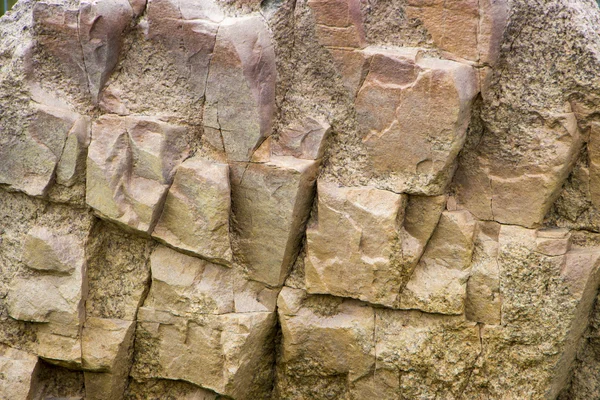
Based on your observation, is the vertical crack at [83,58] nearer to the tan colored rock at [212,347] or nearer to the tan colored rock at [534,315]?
the tan colored rock at [212,347]

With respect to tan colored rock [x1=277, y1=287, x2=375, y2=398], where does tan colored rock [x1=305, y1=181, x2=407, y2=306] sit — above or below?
above

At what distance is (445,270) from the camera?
268 cm

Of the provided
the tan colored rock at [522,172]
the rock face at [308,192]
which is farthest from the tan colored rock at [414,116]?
the tan colored rock at [522,172]

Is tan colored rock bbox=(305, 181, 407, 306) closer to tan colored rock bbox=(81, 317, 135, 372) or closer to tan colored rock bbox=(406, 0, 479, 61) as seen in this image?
tan colored rock bbox=(406, 0, 479, 61)

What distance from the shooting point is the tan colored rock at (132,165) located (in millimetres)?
2654

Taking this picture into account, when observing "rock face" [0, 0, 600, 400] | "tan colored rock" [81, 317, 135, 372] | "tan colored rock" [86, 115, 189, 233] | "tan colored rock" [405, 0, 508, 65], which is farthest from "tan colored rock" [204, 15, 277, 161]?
"tan colored rock" [81, 317, 135, 372]

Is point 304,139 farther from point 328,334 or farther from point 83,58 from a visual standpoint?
point 83,58

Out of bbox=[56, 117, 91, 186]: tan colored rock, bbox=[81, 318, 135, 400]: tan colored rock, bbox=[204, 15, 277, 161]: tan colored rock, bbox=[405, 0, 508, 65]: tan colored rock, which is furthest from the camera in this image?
bbox=[81, 318, 135, 400]: tan colored rock

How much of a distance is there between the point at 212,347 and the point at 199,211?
0.49 metres

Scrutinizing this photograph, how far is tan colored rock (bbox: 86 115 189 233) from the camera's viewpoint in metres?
2.65

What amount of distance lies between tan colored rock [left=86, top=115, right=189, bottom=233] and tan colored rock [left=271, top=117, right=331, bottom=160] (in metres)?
0.34

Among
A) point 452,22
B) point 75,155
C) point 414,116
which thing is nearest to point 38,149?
point 75,155

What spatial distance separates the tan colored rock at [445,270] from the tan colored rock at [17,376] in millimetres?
1340

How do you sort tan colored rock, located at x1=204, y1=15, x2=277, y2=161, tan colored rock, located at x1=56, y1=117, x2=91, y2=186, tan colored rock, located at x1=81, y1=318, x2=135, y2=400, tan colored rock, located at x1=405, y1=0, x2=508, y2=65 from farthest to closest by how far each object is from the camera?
tan colored rock, located at x1=81, y1=318, x2=135, y2=400, tan colored rock, located at x1=56, y1=117, x2=91, y2=186, tan colored rock, located at x1=204, y1=15, x2=277, y2=161, tan colored rock, located at x1=405, y1=0, x2=508, y2=65
